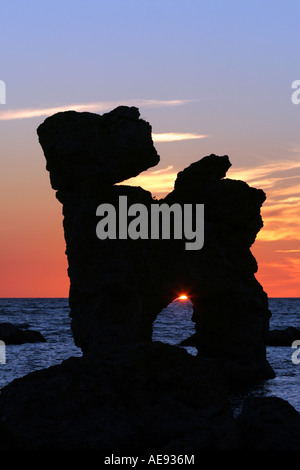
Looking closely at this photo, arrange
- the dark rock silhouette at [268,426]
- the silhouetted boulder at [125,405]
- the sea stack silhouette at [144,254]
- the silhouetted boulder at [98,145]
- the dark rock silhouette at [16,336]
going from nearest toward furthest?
the dark rock silhouette at [268,426], the silhouetted boulder at [125,405], the silhouetted boulder at [98,145], the sea stack silhouette at [144,254], the dark rock silhouette at [16,336]

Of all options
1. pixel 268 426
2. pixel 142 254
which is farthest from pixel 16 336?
pixel 268 426

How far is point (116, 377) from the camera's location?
58.4 ft

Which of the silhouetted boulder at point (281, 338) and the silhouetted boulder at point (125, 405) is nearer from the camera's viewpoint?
the silhouetted boulder at point (125, 405)

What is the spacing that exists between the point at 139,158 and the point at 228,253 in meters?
6.12

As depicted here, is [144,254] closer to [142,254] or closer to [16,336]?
[142,254]

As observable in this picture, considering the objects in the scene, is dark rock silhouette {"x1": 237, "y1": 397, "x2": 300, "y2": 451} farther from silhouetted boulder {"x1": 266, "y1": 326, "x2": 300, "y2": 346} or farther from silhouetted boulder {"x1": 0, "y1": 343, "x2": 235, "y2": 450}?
silhouetted boulder {"x1": 266, "y1": 326, "x2": 300, "y2": 346}

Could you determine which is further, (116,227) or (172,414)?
(116,227)

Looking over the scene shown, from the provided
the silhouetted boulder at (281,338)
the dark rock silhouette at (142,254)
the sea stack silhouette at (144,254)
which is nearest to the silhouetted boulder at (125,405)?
the sea stack silhouette at (144,254)

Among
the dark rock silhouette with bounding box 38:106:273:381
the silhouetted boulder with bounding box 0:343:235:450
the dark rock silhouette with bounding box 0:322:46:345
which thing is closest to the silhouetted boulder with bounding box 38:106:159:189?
the dark rock silhouette with bounding box 38:106:273:381

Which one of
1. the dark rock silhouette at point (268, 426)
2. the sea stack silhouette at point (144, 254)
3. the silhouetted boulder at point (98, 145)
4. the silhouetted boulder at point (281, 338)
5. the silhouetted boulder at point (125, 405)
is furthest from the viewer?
the silhouetted boulder at point (281, 338)

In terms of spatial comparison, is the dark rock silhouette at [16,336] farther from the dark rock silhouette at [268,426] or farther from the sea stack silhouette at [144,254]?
the dark rock silhouette at [268,426]
